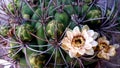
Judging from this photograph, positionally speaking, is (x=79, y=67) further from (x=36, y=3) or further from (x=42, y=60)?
(x=36, y=3)

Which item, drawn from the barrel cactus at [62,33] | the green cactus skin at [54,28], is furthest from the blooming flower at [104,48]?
the green cactus skin at [54,28]

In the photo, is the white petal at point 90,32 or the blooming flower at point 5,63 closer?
the white petal at point 90,32

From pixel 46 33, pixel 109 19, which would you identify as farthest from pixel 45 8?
pixel 109 19

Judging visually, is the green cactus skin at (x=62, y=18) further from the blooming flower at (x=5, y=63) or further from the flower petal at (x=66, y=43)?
the blooming flower at (x=5, y=63)

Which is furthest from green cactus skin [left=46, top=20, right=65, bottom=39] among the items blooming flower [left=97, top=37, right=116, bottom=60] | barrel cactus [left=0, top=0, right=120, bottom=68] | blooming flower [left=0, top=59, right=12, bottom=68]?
blooming flower [left=0, top=59, right=12, bottom=68]

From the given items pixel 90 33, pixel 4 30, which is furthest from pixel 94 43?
pixel 4 30

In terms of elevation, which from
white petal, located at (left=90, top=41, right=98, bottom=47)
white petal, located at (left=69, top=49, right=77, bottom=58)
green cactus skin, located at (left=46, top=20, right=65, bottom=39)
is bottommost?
white petal, located at (left=69, top=49, right=77, bottom=58)

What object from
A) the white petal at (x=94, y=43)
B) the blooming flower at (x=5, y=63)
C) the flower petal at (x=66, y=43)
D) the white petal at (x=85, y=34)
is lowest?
the blooming flower at (x=5, y=63)

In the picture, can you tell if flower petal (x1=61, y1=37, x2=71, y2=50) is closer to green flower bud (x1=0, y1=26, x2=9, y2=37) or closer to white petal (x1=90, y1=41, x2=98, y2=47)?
white petal (x1=90, y1=41, x2=98, y2=47)
